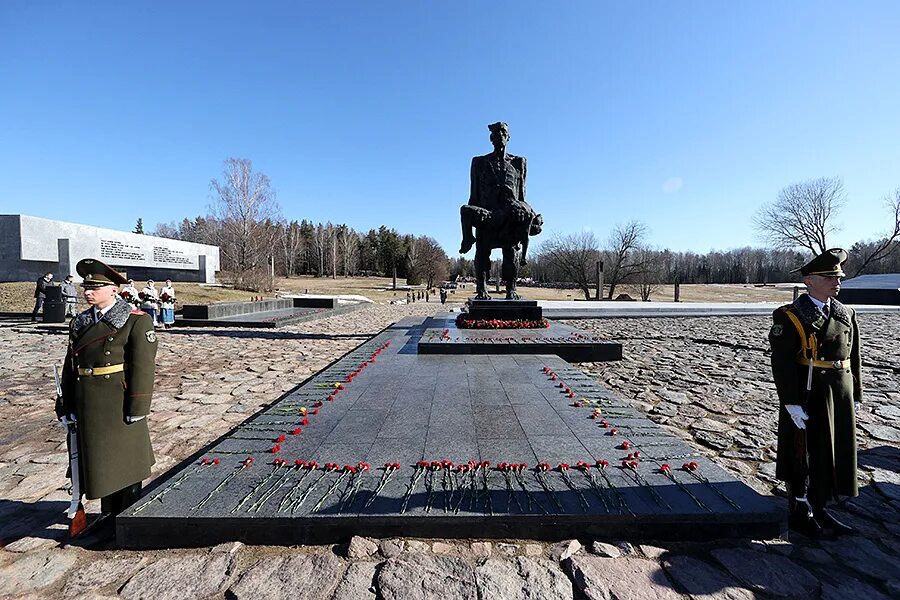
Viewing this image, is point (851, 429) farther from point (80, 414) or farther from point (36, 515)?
point (36, 515)

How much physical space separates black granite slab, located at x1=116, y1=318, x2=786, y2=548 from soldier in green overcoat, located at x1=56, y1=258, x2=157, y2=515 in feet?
1.09

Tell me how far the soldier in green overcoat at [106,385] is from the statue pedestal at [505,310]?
848cm

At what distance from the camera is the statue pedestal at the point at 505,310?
35.5ft

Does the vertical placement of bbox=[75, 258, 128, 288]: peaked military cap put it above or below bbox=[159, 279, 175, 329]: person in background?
above

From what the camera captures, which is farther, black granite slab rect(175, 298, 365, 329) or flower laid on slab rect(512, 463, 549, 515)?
black granite slab rect(175, 298, 365, 329)

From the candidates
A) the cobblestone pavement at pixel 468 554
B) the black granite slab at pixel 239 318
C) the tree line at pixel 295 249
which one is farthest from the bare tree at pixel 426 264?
the cobblestone pavement at pixel 468 554

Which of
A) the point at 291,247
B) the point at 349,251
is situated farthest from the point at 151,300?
the point at 349,251

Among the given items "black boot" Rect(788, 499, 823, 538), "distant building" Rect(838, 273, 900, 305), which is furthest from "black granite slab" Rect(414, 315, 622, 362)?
"distant building" Rect(838, 273, 900, 305)

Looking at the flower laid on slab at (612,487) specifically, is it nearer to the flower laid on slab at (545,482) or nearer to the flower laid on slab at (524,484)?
the flower laid on slab at (545,482)

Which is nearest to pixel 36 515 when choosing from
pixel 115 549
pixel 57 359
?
pixel 115 549

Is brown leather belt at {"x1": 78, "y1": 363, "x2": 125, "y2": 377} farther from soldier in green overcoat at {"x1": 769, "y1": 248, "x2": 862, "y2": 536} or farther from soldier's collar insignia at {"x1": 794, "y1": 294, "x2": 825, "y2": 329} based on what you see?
soldier's collar insignia at {"x1": 794, "y1": 294, "x2": 825, "y2": 329}

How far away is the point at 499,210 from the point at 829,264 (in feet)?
28.4

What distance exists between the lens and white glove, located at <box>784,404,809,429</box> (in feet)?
8.72

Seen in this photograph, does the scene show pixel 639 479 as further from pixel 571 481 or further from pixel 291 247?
pixel 291 247
